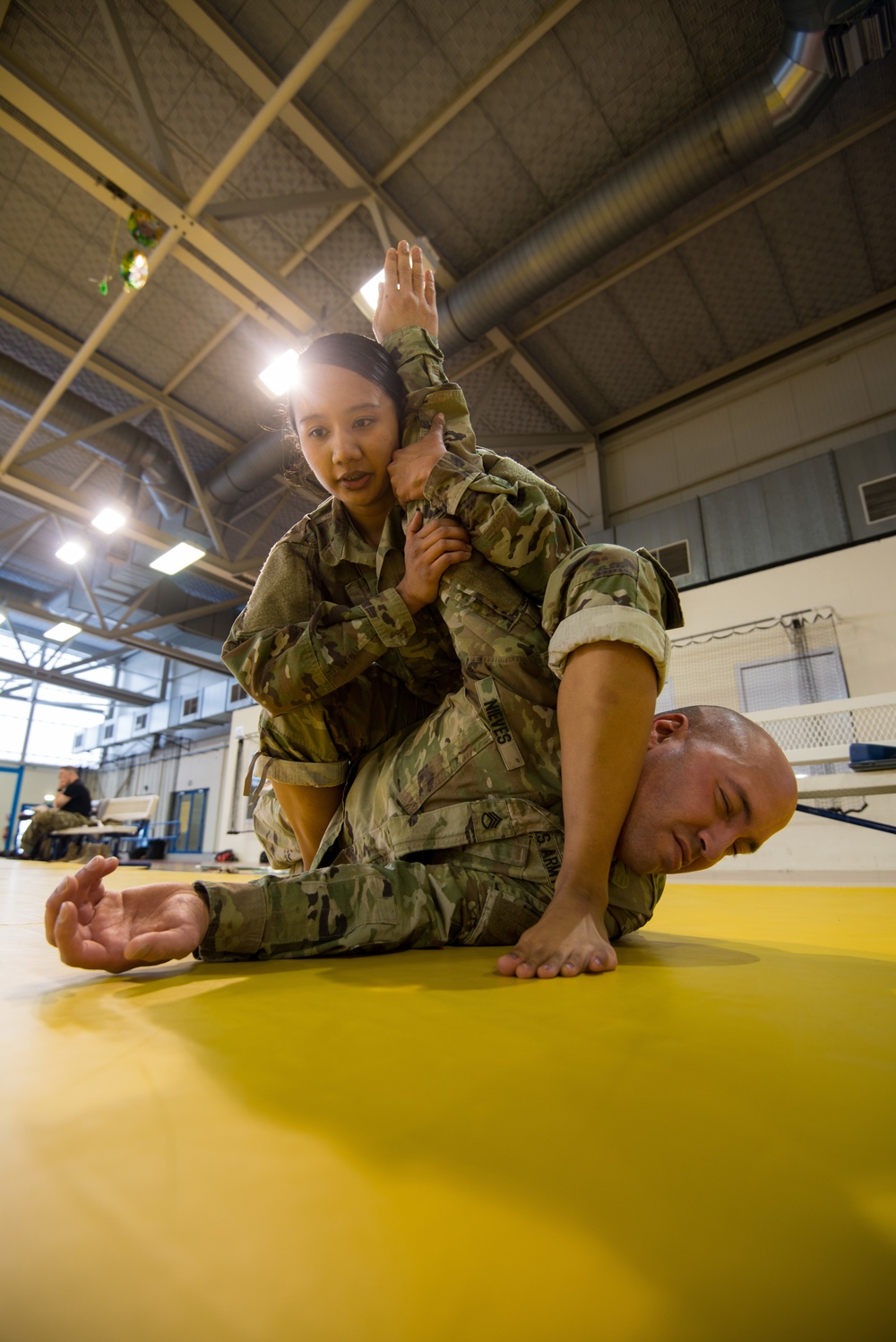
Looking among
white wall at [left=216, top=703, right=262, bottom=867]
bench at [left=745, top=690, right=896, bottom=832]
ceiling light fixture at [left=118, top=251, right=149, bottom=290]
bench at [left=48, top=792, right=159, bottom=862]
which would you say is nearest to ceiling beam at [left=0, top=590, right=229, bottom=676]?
white wall at [left=216, top=703, right=262, bottom=867]

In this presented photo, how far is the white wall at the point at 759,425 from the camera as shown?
5.40m

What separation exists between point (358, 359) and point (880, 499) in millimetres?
5265

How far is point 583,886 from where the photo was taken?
2.65 feet

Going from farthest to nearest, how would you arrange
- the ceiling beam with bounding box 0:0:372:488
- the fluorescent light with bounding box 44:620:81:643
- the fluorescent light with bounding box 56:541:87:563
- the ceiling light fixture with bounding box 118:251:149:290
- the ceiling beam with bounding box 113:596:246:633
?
the fluorescent light with bounding box 44:620:81:643 → the ceiling beam with bounding box 113:596:246:633 → the fluorescent light with bounding box 56:541:87:563 → the ceiling light fixture with bounding box 118:251:149:290 → the ceiling beam with bounding box 0:0:372:488

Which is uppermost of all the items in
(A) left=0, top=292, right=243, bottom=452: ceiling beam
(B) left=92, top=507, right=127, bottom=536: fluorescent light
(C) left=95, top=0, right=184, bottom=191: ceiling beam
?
(A) left=0, top=292, right=243, bottom=452: ceiling beam

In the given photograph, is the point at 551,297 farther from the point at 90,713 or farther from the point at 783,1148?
the point at 90,713

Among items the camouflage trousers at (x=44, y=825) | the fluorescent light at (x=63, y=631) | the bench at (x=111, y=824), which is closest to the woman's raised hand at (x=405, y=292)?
the bench at (x=111, y=824)

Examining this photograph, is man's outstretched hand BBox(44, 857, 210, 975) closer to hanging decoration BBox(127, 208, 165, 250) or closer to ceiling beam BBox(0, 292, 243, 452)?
hanging decoration BBox(127, 208, 165, 250)

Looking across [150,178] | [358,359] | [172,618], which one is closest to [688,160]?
[150,178]

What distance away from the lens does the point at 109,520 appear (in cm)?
614

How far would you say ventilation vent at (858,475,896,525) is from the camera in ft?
16.5

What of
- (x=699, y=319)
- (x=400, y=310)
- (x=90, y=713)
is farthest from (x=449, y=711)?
(x=90, y=713)

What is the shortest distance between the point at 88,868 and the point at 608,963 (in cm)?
59

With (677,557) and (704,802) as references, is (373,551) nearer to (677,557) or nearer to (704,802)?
(704,802)
